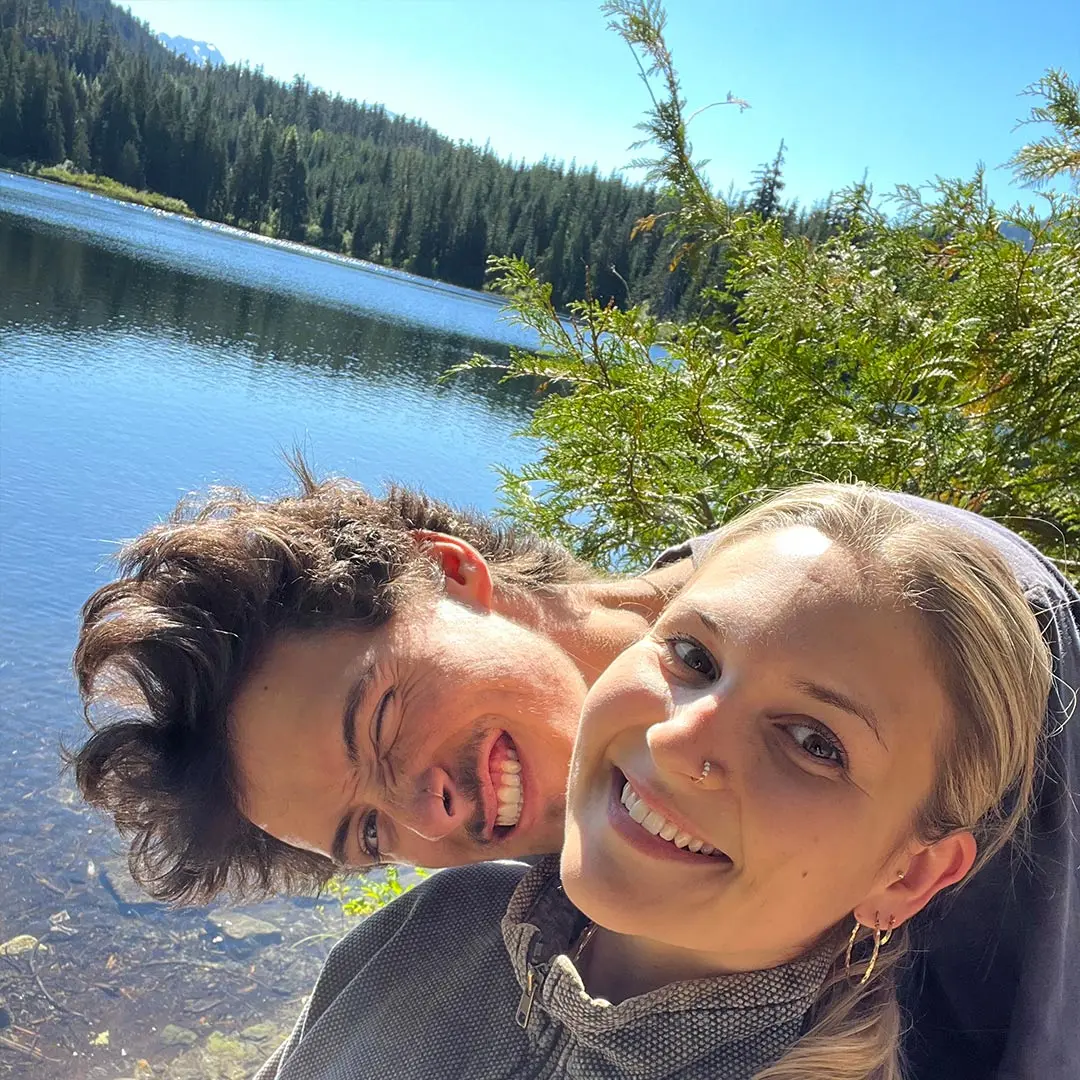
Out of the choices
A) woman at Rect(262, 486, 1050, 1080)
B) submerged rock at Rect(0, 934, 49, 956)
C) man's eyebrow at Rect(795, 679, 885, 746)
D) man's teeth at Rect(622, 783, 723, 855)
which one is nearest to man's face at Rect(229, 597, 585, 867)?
woman at Rect(262, 486, 1050, 1080)

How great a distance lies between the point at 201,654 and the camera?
6.40ft

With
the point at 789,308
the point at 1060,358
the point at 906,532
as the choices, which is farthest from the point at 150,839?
the point at 1060,358

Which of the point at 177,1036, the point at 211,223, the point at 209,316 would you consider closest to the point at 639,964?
the point at 177,1036

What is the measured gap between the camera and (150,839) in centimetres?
218

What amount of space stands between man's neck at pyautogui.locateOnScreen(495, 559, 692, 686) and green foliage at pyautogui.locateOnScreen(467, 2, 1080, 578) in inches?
14.7

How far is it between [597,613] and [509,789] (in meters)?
0.55

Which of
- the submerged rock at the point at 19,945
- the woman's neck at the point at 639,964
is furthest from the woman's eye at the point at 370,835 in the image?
the submerged rock at the point at 19,945

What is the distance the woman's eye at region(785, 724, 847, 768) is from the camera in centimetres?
122

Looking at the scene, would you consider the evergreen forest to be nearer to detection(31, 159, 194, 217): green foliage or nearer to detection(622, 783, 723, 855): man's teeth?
detection(31, 159, 194, 217): green foliage

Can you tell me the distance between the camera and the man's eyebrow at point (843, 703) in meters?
1.20

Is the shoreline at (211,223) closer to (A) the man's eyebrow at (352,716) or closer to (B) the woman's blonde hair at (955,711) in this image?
(A) the man's eyebrow at (352,716)

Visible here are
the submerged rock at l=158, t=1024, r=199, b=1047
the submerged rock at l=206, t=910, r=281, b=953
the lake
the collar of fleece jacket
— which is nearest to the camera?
the collar of fleece jacket

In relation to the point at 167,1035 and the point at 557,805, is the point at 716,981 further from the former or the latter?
the point at 167,1035

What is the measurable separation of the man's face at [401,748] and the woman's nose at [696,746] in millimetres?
751
